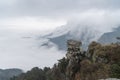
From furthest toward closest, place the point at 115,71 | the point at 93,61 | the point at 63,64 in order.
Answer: the point at 63,64 < the point at 93,61 < the point at 115,71

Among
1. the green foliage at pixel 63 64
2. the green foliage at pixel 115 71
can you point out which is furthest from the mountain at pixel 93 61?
the green foliage at pixel 63 64

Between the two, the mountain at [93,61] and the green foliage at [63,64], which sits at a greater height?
the green foliage at [63,64]

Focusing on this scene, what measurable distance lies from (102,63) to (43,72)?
309 ft

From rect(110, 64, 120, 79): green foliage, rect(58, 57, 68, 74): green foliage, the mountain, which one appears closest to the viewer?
rect(110, 64, 120, 79): green foliage

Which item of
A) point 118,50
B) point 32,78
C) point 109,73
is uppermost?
point 32,78

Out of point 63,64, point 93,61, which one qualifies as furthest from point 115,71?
point 63,64

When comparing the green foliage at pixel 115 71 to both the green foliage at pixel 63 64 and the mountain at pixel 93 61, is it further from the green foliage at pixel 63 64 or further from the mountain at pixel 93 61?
the green foliage at pixel 63 64

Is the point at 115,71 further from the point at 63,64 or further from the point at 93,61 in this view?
the point at 63,64

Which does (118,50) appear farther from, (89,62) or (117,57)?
(89,62)

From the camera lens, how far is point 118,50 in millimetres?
84688

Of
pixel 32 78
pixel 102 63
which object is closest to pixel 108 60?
pixel 102 63

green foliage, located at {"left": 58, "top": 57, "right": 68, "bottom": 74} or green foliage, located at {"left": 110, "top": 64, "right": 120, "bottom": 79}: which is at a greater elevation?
green foliage, located at {"left": 58, "top": 57, "right": 68, "bottom": 74}

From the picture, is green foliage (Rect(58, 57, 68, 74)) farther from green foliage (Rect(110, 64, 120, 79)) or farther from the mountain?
green foliage (Rect(110, 64, 120, 79))

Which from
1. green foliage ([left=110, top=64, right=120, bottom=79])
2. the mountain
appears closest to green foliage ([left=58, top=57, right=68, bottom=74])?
the mountain
